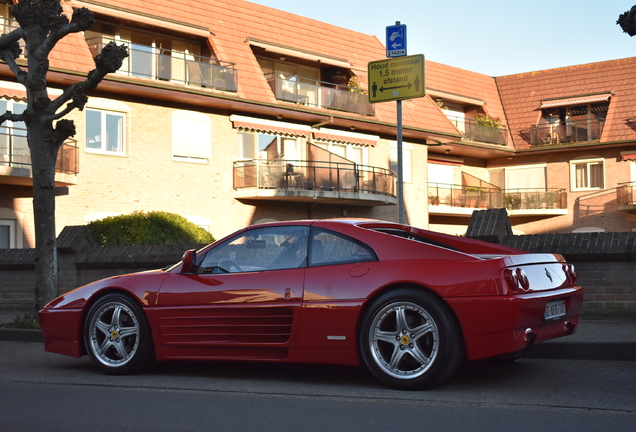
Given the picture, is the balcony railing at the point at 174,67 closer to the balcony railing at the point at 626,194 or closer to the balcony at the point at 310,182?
the balcony at the point at 310,182

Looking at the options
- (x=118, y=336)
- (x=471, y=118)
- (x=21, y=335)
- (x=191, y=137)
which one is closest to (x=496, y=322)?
(x=118, y=336)

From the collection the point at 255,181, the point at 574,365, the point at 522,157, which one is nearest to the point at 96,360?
the point at 574,365

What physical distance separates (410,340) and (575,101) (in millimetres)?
36523

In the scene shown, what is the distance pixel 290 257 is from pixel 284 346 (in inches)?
30.0

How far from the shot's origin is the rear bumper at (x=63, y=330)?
7.52 meters

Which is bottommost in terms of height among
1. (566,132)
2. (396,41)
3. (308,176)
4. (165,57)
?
(308,176)

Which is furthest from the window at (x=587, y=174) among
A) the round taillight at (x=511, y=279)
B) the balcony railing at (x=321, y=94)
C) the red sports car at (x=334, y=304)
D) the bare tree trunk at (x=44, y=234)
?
the round taillight at (x=511, y=279)

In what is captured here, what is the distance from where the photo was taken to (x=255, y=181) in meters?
27.3

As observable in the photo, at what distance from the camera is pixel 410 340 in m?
6.02

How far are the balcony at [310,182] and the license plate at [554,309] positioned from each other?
21.2 m

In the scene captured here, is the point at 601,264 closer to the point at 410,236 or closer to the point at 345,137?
the point at 410,236

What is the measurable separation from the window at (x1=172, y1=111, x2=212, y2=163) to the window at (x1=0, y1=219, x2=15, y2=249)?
5.75m

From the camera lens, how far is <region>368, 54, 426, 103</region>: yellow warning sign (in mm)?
10680

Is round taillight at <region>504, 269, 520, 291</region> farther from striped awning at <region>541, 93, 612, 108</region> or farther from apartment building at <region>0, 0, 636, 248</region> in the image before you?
striped awning at <region>541, 93, 612, 108</region>
